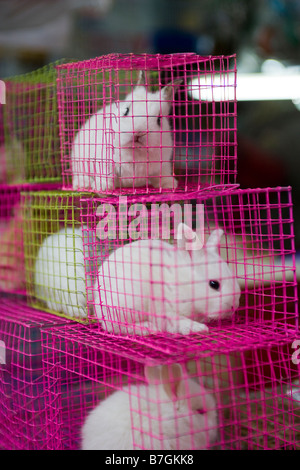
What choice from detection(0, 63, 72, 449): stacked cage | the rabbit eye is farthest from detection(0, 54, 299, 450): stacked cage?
detection(0, 63, 72, 449): stacked cage

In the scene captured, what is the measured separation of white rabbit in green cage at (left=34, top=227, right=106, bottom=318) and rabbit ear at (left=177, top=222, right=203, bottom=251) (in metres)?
0.30

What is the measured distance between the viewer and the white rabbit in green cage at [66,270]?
2100mm

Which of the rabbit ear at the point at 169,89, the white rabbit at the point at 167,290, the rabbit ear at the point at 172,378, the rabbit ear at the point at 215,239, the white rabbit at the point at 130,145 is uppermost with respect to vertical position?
the rabbit ear at the point at 169,89

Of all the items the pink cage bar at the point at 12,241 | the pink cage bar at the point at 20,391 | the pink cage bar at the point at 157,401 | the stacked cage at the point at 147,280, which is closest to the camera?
the pink cage bar at the point at 157,401

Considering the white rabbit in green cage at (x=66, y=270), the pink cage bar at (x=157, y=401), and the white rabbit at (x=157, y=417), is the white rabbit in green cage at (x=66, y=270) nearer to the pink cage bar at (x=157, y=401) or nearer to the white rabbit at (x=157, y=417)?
the pink cage bar at (x=157, y=401)

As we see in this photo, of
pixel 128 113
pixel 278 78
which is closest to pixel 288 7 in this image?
pixel 278 78

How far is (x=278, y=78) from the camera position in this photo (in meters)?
3.81

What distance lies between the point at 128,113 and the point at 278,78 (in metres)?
2.13

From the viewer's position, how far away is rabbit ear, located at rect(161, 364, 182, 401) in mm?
1750

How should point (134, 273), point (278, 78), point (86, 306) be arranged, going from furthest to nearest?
point (278, 78), point (86, 306), point (134, 273)

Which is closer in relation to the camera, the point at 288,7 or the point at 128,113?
the point at 128,113

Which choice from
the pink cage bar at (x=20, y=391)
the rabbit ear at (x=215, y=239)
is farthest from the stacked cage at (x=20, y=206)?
the rabbit ear at (x=215, y=239)

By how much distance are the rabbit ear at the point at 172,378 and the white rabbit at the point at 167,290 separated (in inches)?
4.7

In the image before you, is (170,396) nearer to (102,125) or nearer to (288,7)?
(102,125)
